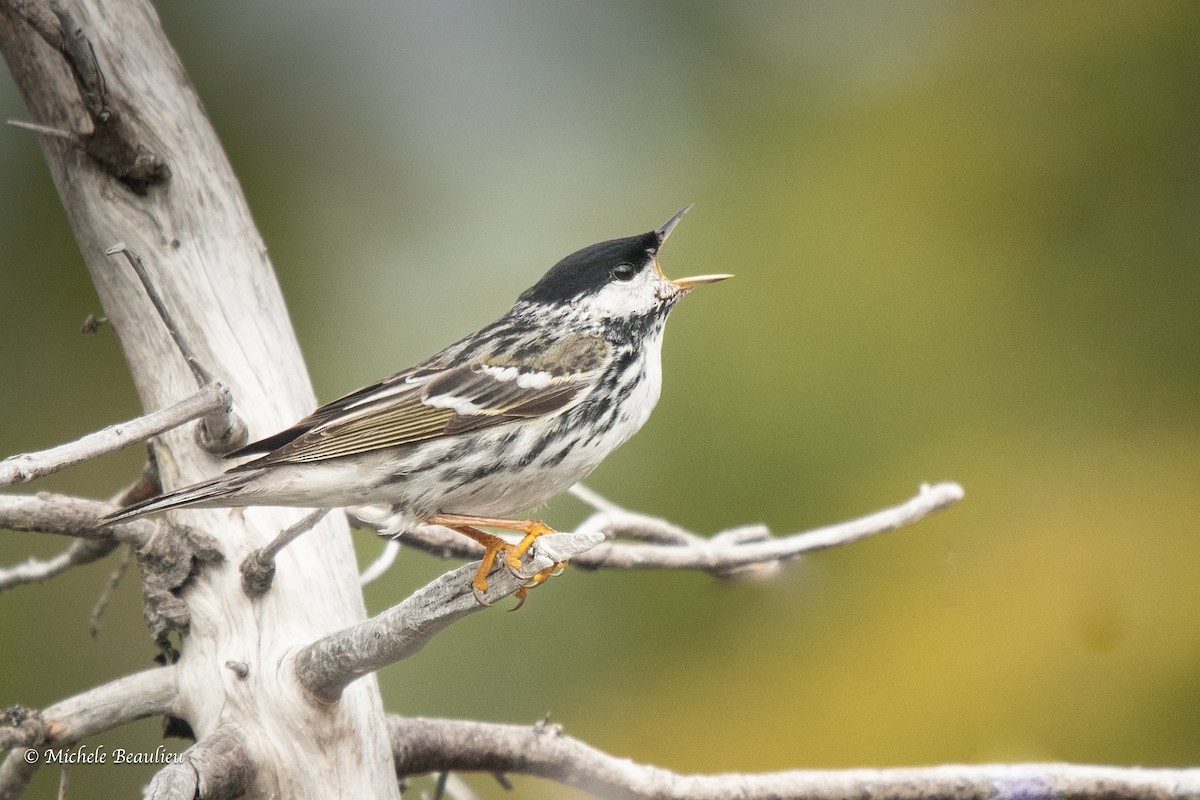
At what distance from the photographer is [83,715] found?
223 cm

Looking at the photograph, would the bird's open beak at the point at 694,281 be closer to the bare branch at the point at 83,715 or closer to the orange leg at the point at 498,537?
the orange leg at the point at 498,537

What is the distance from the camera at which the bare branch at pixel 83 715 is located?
2.13 m

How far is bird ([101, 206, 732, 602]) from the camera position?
7.93 feet

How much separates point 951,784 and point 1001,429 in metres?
2.10

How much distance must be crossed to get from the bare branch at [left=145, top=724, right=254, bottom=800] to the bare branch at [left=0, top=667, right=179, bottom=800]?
0.21 m

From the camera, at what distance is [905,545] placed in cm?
446

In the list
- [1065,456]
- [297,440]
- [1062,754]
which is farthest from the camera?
[1065,456]

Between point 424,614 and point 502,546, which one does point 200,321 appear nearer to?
point 502,546

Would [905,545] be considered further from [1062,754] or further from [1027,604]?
[1062,754]

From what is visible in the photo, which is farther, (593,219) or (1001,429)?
(593,219)

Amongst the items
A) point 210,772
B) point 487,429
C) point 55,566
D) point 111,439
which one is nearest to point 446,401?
point 487,429

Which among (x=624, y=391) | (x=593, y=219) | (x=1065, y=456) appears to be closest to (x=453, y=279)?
(x=593, y=219)

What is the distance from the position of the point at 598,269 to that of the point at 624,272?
8 centimetres

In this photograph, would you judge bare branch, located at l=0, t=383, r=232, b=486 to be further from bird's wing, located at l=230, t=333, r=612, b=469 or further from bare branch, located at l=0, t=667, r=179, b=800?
bare branch, located at l=0, t=667, r=179, b=800
